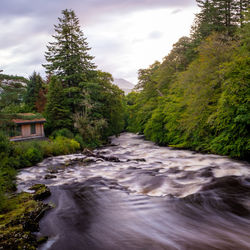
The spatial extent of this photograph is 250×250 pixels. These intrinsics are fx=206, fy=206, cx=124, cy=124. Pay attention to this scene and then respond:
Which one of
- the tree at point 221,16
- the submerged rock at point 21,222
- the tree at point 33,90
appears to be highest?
the tree at point 221,16

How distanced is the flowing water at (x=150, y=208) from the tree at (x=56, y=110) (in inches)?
582

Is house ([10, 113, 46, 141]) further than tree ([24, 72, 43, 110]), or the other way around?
tree ([24, 72, 43, 110])

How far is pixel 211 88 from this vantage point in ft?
53.2

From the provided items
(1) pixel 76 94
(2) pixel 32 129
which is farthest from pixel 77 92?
(2) pixel 32 129

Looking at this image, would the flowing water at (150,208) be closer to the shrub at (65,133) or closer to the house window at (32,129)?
the shrub at (65,133)

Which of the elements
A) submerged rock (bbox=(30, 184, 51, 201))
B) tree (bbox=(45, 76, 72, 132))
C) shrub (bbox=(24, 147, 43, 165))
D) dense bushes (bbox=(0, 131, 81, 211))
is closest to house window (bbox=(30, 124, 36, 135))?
tree (bbox=(45, 76, 72, 132))

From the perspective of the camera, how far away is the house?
24717 millimetres

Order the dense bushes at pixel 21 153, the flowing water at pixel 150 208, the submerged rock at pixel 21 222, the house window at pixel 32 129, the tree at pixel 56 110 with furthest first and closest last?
1. the tree at pixel 56 110
2. the house window at pixel 32 129
3. the dense bushes at pixel 21 153
4. the flowing water at pixel 150 208
5. the submerged rock at pixel 21 222

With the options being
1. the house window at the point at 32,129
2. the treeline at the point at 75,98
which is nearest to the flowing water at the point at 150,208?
the treeline at the point at 75,98

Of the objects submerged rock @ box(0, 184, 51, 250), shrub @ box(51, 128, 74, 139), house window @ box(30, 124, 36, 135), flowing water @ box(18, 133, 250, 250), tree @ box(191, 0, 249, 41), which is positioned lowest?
flowing water @ box(18, 133, 250, 250)

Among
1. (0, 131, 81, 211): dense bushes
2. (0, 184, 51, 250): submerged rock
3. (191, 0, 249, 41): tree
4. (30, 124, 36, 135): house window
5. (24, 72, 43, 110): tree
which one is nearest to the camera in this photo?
(0, 184, 51, 250): submerged rock

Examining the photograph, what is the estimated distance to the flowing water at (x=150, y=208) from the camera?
5309 mm

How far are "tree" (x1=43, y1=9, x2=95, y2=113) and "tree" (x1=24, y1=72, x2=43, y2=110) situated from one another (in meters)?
9.19

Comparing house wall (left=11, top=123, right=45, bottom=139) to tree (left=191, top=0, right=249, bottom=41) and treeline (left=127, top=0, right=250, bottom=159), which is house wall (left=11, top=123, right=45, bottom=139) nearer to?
treeline (left=127, top=0, right=250, bottom=159)
